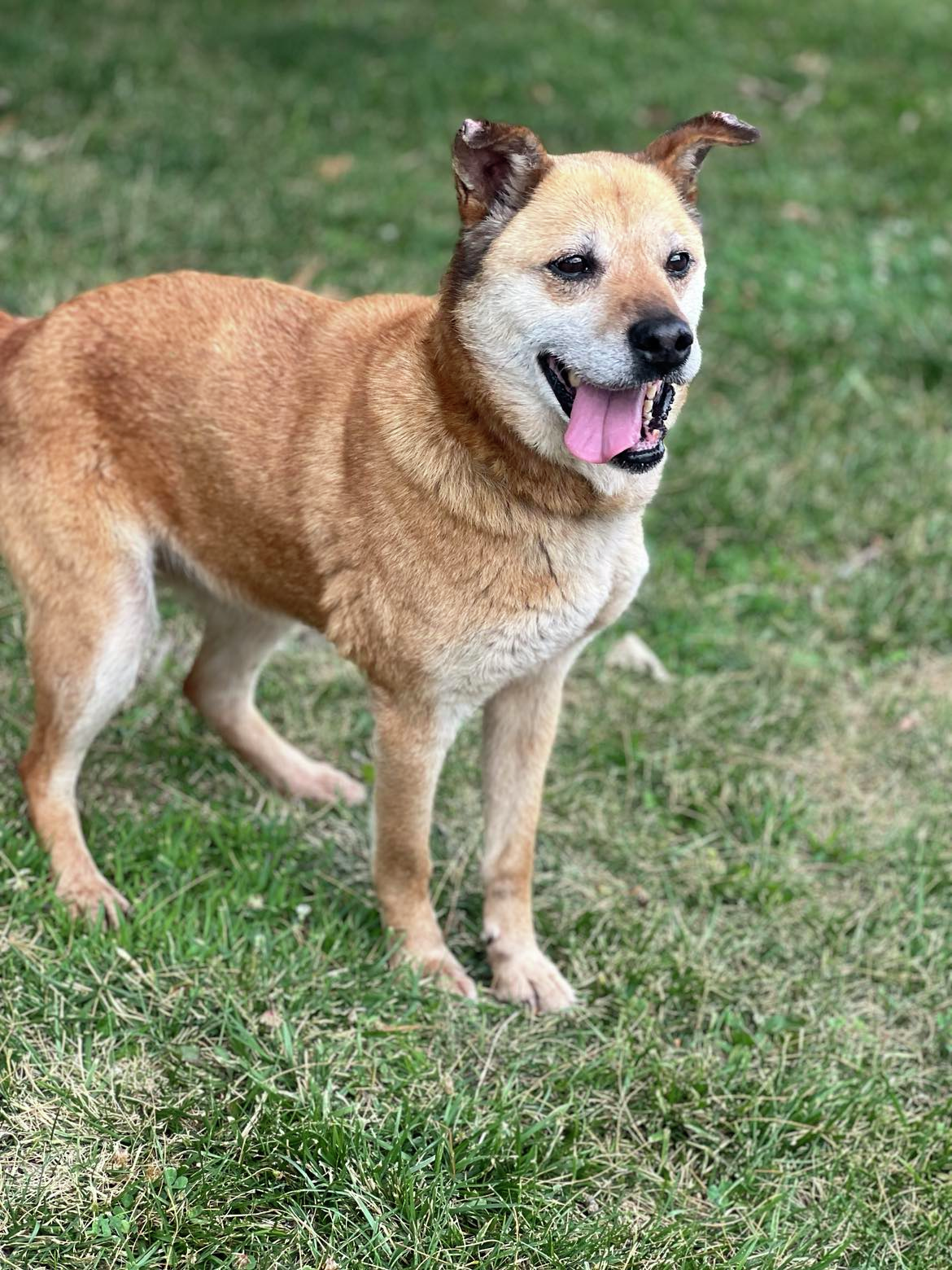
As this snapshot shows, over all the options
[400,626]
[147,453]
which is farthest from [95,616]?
[400,626]

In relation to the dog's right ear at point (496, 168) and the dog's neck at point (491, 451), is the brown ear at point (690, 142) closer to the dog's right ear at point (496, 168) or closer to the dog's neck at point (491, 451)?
the dog's right ear at point (496, 168)

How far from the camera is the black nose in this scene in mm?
2678

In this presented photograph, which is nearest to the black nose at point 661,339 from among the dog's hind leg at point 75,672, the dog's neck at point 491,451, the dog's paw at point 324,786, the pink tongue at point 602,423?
the pink tongue at point 602,423

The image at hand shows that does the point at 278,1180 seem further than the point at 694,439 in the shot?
No

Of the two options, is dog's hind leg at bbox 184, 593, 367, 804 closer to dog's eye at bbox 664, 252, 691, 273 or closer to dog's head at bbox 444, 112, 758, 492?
dog's head at bbox 444, 112, 758, 492

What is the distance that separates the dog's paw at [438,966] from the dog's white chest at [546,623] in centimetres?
71

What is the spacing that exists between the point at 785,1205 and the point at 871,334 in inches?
184

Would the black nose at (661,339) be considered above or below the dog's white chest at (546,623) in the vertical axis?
above

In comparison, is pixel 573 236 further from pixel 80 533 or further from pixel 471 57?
pixel 471 57

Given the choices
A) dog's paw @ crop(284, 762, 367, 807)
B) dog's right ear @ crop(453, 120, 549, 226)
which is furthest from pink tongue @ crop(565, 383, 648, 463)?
dog's paw @ crop(284, 762, 367, 807)

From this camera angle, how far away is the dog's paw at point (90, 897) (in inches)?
130

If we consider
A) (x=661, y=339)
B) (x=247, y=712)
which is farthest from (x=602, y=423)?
(x=247, y=712)

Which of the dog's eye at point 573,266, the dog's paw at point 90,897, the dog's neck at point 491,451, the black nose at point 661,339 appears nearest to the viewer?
the black nose at point 661,339

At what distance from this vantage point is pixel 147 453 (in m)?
3.35
